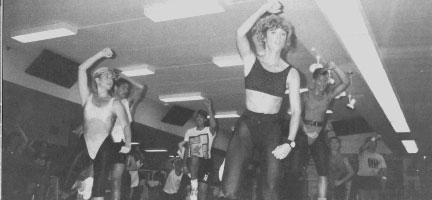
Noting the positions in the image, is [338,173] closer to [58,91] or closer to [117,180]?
[117,180]

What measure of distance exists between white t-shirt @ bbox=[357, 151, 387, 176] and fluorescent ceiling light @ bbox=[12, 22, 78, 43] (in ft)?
10.6

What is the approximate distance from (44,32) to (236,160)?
3160mm

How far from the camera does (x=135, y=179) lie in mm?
4500

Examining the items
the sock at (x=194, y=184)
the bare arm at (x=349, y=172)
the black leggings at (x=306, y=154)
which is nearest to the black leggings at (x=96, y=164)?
the sock at (x=194, y=184)

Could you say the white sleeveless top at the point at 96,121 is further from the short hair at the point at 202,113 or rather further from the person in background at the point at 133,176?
the short hair at the point at 202,113

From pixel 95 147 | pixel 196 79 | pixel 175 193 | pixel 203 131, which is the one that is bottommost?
pixel 175 193

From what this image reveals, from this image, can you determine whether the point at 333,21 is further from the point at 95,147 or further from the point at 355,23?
the point at 95,147

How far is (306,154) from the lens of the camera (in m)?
3.35

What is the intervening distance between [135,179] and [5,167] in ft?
4.45

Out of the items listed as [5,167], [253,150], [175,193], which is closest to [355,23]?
[253,150]

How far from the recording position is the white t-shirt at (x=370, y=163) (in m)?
3.60

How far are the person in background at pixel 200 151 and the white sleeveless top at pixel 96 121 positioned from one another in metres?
1.13

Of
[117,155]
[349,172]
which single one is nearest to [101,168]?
[117,155]

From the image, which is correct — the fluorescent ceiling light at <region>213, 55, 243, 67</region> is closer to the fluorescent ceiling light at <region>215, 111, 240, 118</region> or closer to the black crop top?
the fluorescent ceiling light at <region>215, 111, 240, 118</region>
